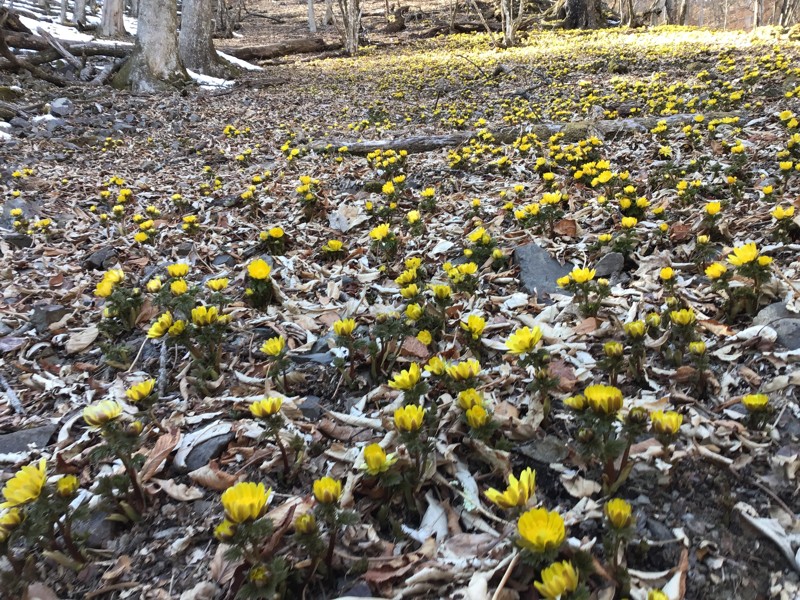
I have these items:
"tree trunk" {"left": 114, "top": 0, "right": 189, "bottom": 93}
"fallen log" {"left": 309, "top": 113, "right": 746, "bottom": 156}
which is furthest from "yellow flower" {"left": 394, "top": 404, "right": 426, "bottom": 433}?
"tree trunk" {"left": 114, "top": 0, "right": 189, "bottom": 93}

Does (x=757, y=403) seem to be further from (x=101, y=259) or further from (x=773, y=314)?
(x=101, y=259)

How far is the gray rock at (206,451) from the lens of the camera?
1944 millimetres

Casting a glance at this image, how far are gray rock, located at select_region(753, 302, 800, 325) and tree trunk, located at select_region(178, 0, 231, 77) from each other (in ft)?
39.1

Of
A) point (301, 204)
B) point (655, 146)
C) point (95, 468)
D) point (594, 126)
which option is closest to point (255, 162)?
point (301, 204)

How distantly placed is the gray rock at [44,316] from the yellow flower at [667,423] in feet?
10.9

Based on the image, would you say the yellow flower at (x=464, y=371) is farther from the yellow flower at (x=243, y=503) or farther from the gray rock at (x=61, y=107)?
the gray rock at (x=61, y=107)

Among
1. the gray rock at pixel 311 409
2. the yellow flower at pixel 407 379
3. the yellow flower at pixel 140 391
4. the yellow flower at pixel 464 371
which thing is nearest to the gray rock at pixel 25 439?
the yellow flower at pixel 140 391

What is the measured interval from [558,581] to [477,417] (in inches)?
21.6

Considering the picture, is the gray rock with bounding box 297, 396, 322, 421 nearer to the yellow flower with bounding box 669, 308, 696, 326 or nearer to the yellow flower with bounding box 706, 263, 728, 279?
the yellow flower with bounding box 669, 308, 696, 326

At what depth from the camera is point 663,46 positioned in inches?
456

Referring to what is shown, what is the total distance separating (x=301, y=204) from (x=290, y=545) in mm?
3458

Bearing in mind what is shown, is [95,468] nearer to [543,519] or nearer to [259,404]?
[259,404]

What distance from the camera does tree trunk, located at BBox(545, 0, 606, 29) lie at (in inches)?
731

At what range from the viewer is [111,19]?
57.9 ft
